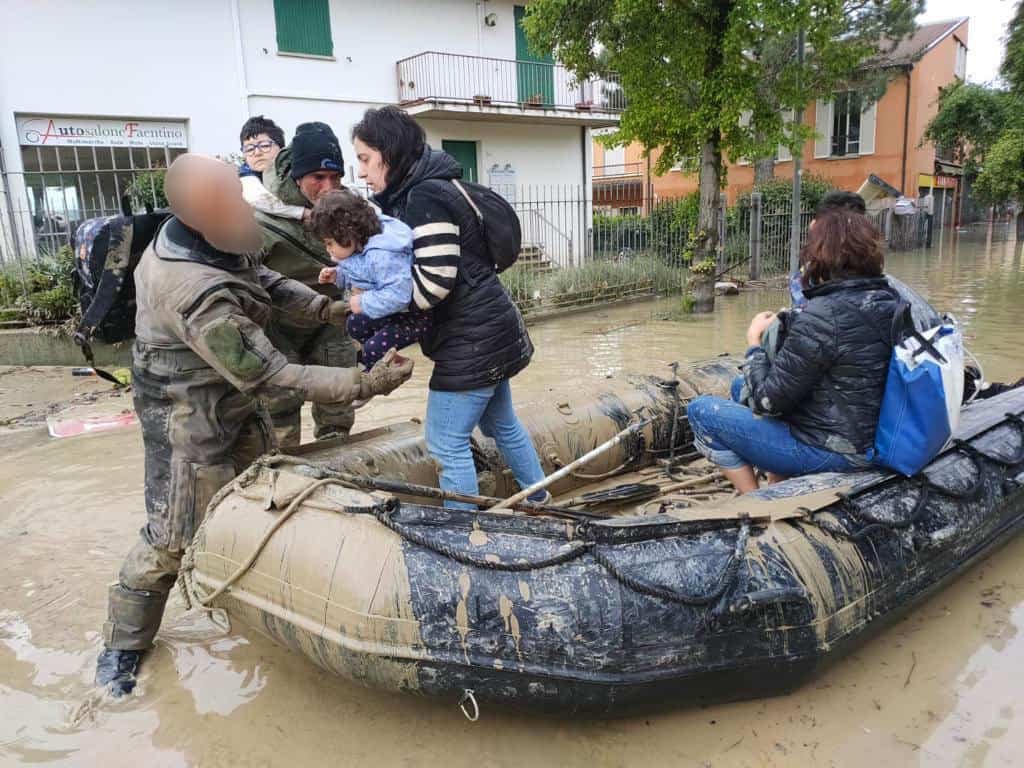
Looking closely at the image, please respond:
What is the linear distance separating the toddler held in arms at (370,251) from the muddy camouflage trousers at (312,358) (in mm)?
934

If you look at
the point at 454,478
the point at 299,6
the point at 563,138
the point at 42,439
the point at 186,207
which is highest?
the point at 299,6

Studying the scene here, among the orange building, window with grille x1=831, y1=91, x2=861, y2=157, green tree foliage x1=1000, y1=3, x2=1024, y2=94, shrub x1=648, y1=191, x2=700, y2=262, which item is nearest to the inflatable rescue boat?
shrub x1=648, y1=191, x2=700, y2=262

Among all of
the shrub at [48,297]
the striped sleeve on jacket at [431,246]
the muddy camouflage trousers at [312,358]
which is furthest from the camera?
the shrub at [48,297]

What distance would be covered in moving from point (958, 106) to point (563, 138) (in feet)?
34.2

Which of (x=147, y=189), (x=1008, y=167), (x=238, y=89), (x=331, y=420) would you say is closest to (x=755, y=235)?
(x=1008, y=167)

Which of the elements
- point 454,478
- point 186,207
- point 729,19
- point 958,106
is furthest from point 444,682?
point 958,106

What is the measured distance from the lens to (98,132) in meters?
11.6

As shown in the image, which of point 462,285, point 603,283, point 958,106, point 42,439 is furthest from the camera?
point 958,106

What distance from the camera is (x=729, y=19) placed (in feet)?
29.5

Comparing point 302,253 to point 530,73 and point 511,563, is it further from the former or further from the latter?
point 530,73

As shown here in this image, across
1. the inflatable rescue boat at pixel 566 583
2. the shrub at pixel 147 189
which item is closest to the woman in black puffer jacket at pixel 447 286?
the inflatable rescue boat at pixel 566 583

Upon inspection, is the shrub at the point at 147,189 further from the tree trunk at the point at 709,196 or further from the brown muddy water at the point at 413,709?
the brown muddy water at the point at 413,709

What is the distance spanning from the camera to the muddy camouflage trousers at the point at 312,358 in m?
3.64

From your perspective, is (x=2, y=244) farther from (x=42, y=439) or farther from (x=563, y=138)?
(x=563, y=138)
